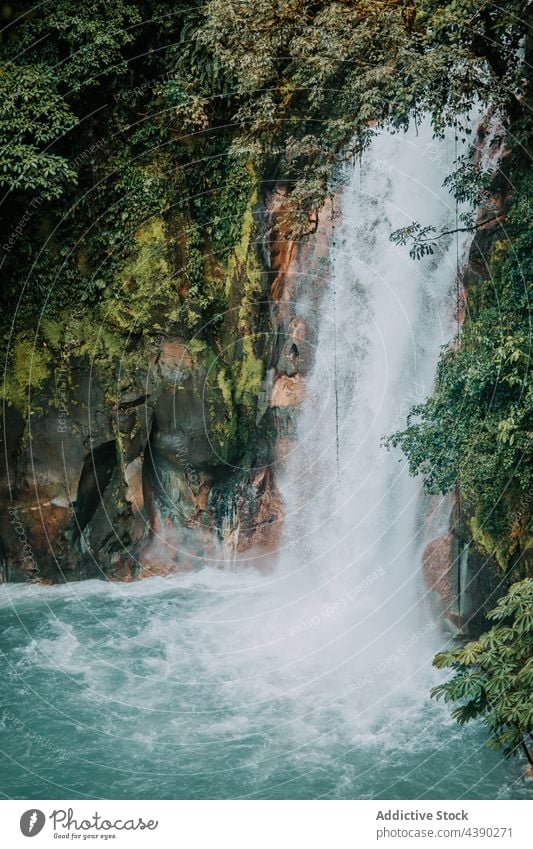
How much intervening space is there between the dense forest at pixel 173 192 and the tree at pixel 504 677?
3.27 m

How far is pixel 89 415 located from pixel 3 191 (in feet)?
13.2

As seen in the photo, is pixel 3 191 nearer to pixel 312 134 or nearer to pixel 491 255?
pixel 312 134

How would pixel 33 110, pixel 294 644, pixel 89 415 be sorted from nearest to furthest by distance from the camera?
pixel 294 644 < pixel 33 110 < pixel 89 415

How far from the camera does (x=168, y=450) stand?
45.5ft

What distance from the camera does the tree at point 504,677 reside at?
22.7ft

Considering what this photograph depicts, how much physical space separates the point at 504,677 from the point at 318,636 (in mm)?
4828

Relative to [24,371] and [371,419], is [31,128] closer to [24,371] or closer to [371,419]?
[24,371]

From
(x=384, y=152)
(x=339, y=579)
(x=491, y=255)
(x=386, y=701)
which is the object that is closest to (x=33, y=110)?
(x=384, y=152)

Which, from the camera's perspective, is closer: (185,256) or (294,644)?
(294,644)

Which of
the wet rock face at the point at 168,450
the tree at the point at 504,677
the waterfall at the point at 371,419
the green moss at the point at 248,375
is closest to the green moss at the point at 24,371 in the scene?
the wet rock face at the point at 168,450

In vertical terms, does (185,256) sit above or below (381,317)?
above

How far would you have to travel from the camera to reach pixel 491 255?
1038 cm

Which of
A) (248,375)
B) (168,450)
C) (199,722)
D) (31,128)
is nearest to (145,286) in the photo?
(248,375)

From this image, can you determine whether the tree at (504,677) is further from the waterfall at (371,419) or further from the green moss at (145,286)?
the green moss at (145,286)
